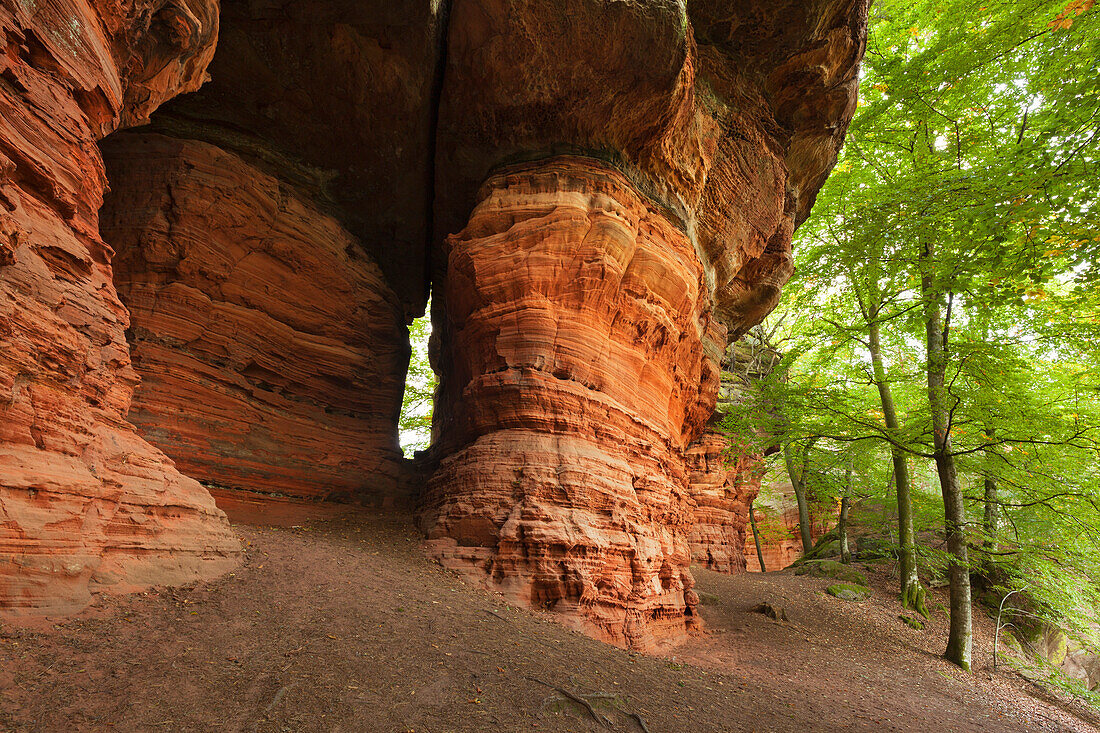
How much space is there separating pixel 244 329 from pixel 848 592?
56.7 ft

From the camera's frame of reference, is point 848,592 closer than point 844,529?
Yes

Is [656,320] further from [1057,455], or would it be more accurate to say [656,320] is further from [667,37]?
[1057,455]

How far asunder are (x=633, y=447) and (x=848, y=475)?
1256 centimetres

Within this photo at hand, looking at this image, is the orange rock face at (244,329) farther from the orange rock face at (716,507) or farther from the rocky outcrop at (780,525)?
the rocky outcrop at (780,525)

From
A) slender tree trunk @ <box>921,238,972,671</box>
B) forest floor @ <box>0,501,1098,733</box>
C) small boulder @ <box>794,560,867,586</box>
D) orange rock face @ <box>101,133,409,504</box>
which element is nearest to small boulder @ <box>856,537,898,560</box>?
small boulder @ <box>794,560,867,586</box>

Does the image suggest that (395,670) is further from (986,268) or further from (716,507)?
(716,507)

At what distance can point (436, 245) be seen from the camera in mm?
14430

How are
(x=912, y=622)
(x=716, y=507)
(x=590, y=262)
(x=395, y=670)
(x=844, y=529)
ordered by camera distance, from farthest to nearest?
(x=716, y=507)
(x=844, y=529)
(x=912, y=622)
(x=590, y=262)
(x=395, y=670)

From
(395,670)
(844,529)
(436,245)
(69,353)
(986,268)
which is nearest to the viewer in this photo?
(395,670)

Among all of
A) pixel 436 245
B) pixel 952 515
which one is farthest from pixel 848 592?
pixel 436 245

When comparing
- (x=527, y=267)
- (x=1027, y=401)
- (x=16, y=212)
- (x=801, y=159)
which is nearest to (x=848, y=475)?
(x=1027, y=401)

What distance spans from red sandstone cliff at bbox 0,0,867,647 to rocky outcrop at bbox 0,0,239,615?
4 centimetres

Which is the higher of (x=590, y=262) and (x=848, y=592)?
(x=590, y=262)

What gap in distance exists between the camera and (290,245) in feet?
38.7
